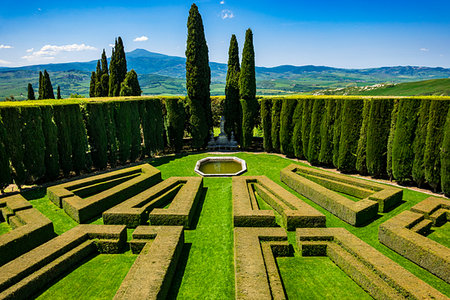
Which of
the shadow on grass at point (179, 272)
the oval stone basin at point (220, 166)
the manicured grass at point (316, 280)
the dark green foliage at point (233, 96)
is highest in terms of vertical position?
the dark green foliage at point (233, 96)

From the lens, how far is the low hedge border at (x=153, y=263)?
232 inches

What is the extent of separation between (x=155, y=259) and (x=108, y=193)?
249 inches

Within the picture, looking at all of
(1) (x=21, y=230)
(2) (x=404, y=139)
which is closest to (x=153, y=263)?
(1) (x=21, y=230)

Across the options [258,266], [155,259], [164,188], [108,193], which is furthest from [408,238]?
[108,193]

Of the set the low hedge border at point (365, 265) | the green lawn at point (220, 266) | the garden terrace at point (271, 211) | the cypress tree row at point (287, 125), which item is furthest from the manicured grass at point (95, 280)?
the cypress tree row at point (287, 125)

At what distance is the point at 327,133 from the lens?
1772 centimetres

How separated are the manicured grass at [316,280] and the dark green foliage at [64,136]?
14.4 meters

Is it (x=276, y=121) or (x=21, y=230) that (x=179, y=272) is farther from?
(x=276, y=121)

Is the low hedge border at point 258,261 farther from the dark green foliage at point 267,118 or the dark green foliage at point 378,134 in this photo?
the dark green foliage at point 267,118

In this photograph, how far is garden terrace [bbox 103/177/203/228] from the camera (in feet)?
32.2

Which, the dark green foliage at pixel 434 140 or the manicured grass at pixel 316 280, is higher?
the dark green foliage at pixel 434 140

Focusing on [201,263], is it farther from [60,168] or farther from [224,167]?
[60,168]

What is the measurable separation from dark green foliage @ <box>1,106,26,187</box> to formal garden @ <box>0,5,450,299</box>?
0.21ft

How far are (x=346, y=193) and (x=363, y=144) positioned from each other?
172 inches
